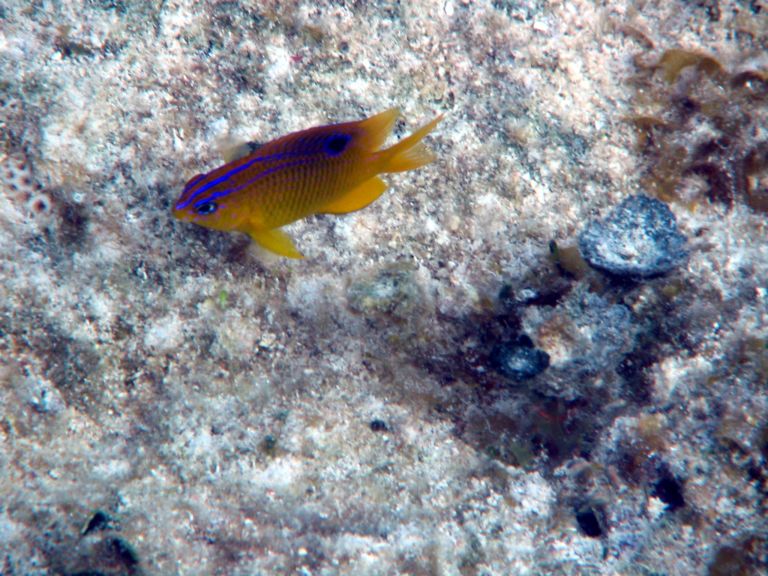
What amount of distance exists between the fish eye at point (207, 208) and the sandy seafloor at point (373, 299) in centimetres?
68

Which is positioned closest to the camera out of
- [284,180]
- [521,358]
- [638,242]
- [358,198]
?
[284,180]

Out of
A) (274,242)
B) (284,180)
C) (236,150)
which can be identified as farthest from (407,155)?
(236,150)

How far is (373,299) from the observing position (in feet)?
9.63

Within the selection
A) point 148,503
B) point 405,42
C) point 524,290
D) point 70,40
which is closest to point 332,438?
point 148,503

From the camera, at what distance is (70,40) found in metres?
2.85

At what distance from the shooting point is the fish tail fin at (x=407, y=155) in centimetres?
235

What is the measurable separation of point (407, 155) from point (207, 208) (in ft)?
3.36

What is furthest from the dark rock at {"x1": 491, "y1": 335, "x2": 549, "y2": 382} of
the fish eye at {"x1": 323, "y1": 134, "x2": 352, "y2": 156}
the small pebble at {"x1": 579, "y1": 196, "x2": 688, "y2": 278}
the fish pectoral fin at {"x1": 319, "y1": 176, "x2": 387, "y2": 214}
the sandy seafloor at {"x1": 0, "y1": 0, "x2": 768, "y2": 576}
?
the fish eye at {"x1": 323, "y1": 134, "x2": 352, "y2": 156}

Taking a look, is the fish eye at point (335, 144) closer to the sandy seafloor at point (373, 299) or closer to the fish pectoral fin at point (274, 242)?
A: the fish pectoral fin at point (274, 242)

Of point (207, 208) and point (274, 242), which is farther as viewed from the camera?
point (274, 242)

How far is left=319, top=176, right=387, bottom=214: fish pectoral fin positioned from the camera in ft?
7.91

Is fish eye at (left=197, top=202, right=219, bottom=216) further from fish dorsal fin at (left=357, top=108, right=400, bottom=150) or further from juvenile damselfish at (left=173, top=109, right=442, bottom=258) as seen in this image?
fish dorsal fin at (left=357, top=108, right=400, bottom=150)

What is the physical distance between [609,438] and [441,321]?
1.25 m

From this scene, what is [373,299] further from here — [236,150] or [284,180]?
[236,150]
